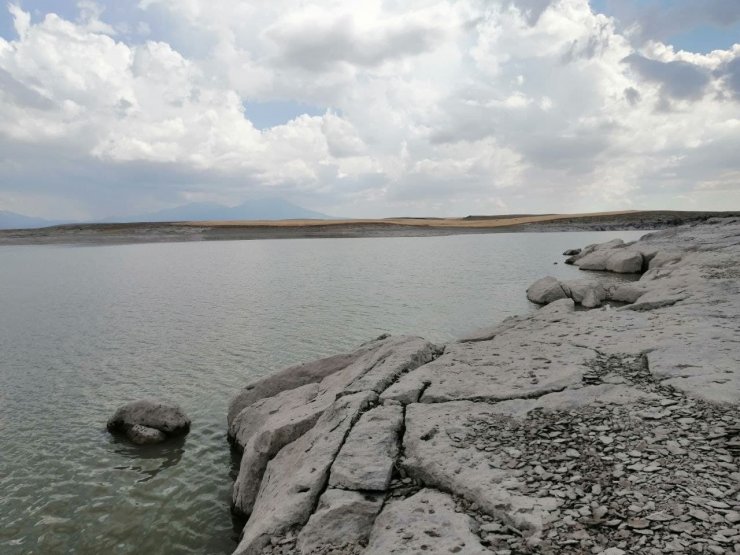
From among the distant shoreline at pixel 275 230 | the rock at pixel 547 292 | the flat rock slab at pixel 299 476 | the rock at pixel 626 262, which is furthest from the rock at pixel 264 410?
the distant shoreline at pixel 275 230

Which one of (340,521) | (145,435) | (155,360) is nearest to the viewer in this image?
(340,521)

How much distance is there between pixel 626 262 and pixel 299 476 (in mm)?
42423

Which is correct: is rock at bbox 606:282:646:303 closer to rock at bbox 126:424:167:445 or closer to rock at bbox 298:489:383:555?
rock at bbox 298:489:383:555

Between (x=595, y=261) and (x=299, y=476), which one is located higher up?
Result: (x=299, y=476)

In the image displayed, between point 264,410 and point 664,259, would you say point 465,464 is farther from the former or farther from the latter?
point 664,259

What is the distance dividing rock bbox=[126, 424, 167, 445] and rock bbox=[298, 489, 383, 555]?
25.4 feet

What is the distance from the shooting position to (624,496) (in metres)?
5.71

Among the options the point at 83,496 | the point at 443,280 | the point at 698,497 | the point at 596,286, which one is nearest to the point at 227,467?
the point at 83,496

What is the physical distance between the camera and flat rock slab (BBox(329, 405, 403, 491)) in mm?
6984

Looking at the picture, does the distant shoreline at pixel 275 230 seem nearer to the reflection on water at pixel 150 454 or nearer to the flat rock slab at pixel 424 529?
the reflection on water at pixel 150 454

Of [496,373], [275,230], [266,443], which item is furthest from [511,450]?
[275,230]

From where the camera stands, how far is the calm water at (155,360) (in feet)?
32.0

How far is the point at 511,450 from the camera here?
7141 mm

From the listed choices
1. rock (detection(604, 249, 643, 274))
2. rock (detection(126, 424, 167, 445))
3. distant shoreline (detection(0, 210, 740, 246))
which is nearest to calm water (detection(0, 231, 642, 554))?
rock (detection(126, 424, 167, 445))
